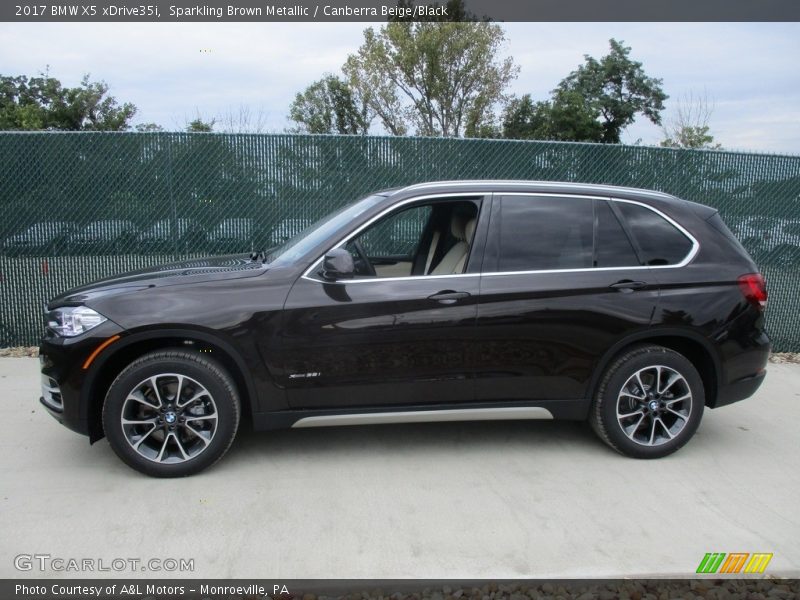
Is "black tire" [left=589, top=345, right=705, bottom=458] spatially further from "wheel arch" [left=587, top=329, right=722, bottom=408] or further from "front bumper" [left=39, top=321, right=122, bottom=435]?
"front bumper" [left=39, top=321, right=122, bottom=435]

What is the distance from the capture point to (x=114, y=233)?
7406 mm

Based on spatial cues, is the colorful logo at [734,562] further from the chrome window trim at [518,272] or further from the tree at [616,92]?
the tree at [616,92]

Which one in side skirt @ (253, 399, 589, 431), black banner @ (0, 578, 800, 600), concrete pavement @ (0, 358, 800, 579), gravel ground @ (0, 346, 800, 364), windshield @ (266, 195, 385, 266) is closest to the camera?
black banner @ (0, 578, 800, 600)

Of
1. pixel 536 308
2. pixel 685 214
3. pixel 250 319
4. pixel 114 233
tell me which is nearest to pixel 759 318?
pixel 685 214

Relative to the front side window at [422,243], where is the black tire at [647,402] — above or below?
below

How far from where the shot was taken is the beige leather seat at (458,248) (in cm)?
453

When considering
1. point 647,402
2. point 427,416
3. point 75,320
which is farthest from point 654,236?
point 75,320

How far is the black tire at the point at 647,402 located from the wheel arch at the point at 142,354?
2.33 meters

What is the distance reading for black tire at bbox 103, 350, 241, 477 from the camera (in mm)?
4051

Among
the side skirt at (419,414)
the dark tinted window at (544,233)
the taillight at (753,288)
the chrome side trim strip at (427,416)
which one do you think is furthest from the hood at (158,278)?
the taillight at (753,288)

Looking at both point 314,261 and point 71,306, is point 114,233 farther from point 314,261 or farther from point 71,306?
point 314,261

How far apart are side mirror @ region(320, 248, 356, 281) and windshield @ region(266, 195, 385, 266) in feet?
0.80

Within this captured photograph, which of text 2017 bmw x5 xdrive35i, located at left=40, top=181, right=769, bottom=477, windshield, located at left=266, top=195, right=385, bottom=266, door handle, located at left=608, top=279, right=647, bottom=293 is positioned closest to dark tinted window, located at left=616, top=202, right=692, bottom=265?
text 2017 bmw x5 xdrive35i, located at left=40, top=181, right=769, bottom=477

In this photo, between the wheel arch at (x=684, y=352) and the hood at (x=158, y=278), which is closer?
the hood at (x=158, y=278)
